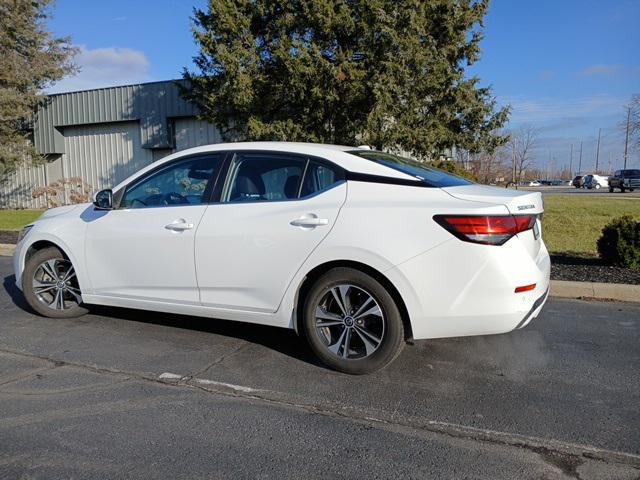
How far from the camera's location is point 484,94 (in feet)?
50.3

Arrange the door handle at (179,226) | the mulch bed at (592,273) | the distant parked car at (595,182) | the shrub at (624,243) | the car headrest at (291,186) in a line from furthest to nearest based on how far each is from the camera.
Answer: the distant parked car at (595,182) < the shrub at (624,243) < the mulch bed at (592,273) < the door handle at (179,226) < the car headrest at (291,186)

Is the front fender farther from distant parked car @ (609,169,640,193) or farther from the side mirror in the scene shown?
distant parked car @ (609,169,640,193)

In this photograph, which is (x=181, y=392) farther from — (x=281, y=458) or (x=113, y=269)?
(x=113, y=269)

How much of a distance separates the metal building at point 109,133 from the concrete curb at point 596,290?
1509cm

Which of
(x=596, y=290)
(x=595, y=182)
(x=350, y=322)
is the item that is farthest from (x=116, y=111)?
(x=595, y=182)

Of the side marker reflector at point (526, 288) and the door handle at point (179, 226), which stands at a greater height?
the door handle at point (179, 226)

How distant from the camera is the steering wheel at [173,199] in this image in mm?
4547

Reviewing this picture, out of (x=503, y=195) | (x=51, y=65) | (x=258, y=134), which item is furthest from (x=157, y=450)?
(x=51, y=65)

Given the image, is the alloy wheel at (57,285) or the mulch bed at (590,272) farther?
the mulch bed at (590,272)

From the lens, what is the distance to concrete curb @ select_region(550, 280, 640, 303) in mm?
6070

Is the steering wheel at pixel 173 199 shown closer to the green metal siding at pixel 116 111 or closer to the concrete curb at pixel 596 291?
the concrete curb at pixel 596 291

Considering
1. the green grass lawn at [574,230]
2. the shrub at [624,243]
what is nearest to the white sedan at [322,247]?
the shrub at [624,243]

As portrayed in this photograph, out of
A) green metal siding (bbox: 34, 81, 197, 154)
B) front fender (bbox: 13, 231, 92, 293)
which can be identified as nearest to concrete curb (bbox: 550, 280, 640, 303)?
front fender (bbox: 13, 231, 92, 293)

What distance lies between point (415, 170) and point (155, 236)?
7.36ft
